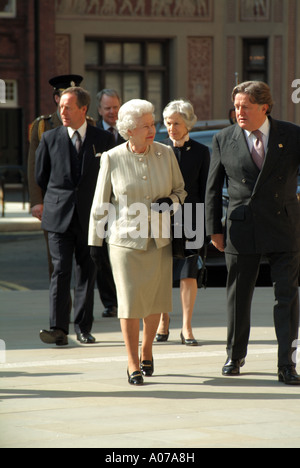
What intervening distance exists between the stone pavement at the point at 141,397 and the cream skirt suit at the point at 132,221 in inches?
23.8

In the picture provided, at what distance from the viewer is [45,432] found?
575 centimetres

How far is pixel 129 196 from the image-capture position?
723cm

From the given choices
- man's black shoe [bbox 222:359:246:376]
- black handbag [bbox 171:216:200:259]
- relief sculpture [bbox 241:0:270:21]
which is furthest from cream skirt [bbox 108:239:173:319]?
relief sculpture [bbox 241:0:270:21]

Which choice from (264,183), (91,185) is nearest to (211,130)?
(91,185)

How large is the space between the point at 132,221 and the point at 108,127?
316 cm

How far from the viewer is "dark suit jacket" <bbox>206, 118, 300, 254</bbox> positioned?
7.30 m

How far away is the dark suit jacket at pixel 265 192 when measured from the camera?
24.0 feet

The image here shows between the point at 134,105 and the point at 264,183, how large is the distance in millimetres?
990

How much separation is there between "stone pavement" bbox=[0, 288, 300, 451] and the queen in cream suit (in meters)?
0.46

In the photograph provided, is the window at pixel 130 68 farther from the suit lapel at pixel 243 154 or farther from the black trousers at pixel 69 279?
the suit lapel at pixel 243 154

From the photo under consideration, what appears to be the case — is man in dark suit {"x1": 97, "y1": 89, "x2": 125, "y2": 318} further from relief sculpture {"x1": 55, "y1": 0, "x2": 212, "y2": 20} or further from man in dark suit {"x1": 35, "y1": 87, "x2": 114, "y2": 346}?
relief sculpture {"x1": 55, "y1": 0, "x2": 212, "y2": 20}

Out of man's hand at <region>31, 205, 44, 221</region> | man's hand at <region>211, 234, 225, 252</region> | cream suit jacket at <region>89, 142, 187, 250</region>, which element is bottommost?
man's hand at <region>211, 234, 225, 252</region>

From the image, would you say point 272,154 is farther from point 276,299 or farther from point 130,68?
point 130,68

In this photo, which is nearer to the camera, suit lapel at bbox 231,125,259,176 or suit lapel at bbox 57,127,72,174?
suit lapel at bbox 231,125,259,176
